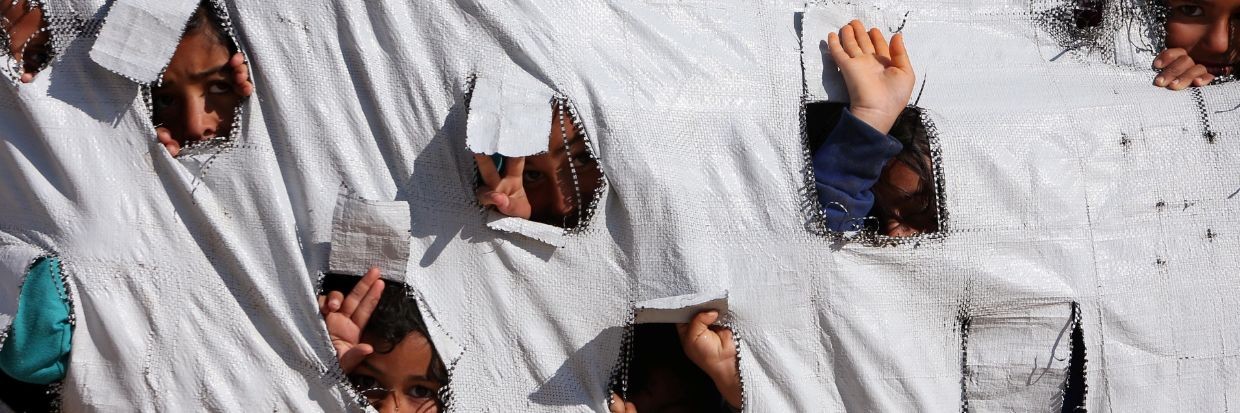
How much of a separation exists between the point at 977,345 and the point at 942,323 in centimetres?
8

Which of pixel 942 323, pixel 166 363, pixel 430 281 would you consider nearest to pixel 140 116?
pixel 166 363

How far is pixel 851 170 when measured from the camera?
5.61ft

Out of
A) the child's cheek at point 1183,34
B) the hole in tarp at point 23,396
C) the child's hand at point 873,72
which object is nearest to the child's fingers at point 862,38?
the child's hand at point 873,72

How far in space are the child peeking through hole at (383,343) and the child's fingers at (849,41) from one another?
2.67ft

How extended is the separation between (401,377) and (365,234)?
0.23m

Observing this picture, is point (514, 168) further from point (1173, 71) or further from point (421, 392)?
point (1173, 71)

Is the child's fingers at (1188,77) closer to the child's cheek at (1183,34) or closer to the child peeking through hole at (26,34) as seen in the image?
the child's cheek at (1183,34)

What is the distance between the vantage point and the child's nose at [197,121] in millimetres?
1651

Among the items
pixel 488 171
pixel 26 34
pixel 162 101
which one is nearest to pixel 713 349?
pixel 488 171

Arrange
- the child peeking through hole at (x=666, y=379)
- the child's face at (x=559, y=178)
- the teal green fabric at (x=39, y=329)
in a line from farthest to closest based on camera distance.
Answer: the child peeking through hole at (x=666, y=379), the child's face at (x=559, y=178), the teal green fabric at (x=39, y=329)

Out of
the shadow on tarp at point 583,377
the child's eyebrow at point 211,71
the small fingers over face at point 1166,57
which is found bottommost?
the shadow on tarp at point 583,377

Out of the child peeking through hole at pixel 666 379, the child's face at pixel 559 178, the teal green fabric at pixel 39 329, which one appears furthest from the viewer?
the child peeking through hole at pixel 666 379

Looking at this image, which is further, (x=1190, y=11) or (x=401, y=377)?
(x=1190, y=11)

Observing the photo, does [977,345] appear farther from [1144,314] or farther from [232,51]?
[232,51]
